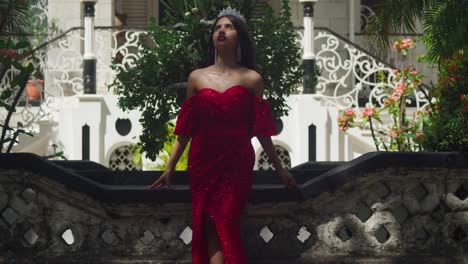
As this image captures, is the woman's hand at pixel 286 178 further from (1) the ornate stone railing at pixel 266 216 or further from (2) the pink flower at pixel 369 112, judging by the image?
(2) the pink flower at pixel 369 112

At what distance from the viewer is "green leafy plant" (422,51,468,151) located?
292 inches

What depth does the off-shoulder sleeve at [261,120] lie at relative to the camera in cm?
621

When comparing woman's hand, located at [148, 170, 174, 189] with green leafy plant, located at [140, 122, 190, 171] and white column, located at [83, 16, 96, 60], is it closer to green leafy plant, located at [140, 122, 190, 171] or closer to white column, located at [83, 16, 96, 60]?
green leafy plant, located at [140, 122, 190, 171]

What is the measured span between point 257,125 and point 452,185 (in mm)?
1355

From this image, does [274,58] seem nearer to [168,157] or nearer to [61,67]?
[168,157]

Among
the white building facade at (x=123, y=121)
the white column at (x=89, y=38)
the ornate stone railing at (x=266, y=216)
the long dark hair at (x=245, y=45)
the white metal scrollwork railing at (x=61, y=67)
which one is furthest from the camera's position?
the white metal scrollwork railing at (x=61, y=67)

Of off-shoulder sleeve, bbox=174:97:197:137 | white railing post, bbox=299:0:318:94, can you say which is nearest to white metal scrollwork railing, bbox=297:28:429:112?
white railing post, bbox=299:0:318:94

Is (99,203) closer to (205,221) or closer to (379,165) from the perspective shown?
(205,221)

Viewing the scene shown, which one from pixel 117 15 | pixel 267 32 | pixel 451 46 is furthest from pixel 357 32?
pixel 267 32

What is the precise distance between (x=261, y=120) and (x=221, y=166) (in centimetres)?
36

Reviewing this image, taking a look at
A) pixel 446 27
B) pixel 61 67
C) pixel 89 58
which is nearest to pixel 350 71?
pixel 89 58

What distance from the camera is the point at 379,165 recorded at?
6.65 metres

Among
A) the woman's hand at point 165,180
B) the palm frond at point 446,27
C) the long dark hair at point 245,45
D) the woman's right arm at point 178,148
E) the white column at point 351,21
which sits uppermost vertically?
the white column at point 351,21

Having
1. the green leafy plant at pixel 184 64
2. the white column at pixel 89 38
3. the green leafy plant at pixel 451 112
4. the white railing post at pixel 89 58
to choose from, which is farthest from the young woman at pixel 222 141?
the white column at pixel 89 38
